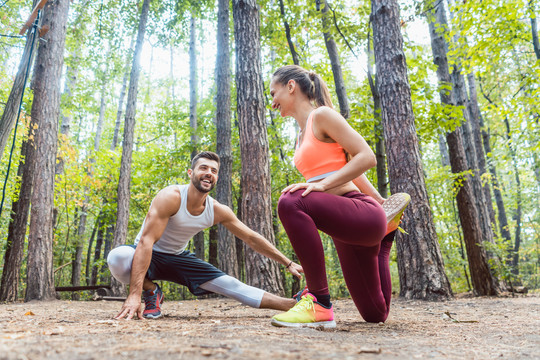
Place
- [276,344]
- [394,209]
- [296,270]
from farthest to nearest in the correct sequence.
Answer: [296,270] → [394,209] → [276,344]

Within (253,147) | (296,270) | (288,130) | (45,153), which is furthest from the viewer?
(288,130)

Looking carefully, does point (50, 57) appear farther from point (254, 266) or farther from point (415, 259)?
point (415, 259)

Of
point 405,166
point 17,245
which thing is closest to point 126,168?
point 17,245

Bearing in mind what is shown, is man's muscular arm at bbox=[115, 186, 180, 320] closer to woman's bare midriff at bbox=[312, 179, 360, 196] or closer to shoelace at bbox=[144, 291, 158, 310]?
shoelace at bbox=[144, 291, 158, 310]

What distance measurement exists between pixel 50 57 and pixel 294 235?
7497mm

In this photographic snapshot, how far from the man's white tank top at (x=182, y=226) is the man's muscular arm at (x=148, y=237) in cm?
6

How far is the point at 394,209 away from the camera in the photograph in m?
2.77

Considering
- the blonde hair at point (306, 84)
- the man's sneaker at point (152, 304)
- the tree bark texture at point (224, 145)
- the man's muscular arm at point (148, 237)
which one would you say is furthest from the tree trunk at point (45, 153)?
the blonde hair at point (306, 84)

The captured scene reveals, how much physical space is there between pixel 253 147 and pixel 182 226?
2.47 m

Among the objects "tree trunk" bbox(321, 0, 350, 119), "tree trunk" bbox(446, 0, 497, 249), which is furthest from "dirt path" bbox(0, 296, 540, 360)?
"tree trunk" bbox(446, 0, 497, 249)

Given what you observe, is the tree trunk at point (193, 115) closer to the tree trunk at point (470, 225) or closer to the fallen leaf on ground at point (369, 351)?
the tree trunk at point (470, 225)

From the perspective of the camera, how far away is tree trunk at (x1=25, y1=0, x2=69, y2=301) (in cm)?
695

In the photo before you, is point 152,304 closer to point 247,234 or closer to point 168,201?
point 168,201

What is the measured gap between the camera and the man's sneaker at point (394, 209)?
108 inches
